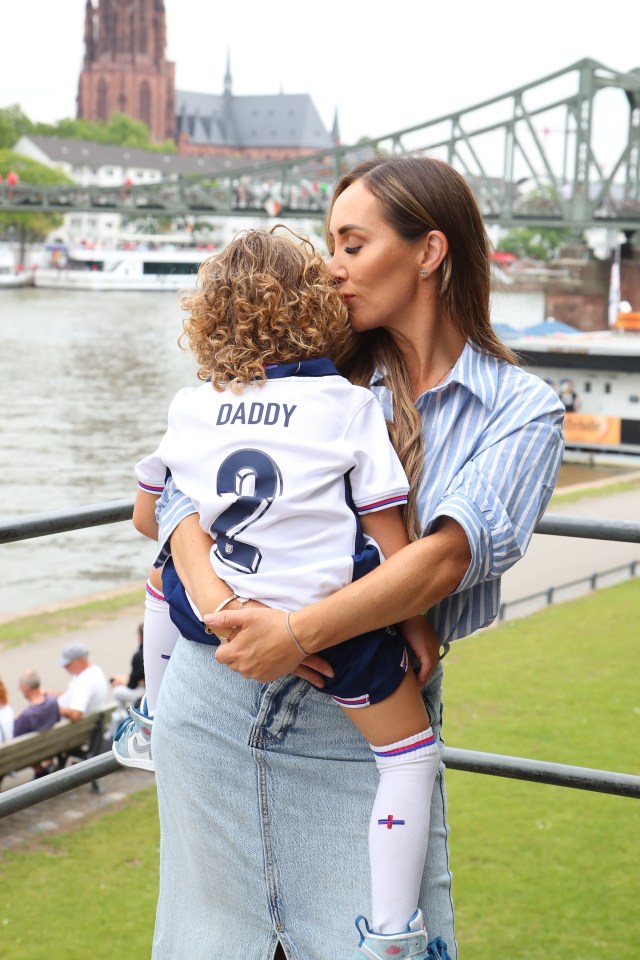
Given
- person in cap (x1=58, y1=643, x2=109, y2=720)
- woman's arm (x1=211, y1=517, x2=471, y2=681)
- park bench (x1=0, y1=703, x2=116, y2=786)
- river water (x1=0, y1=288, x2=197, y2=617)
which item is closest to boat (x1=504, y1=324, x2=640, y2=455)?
river water (x1=0, y1=288, x2=197, y2=617)

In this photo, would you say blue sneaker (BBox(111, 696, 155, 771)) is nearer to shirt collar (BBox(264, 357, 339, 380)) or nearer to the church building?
shirt collar (BBox(264, 357, 339, 380))

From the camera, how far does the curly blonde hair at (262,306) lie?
167cm

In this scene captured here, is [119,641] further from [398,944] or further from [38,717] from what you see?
[398,944]

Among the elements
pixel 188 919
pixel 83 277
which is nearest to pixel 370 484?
pixel 188 919

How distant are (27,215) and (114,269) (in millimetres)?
13168

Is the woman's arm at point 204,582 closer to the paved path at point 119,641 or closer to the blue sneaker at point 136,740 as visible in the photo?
the blue sneaker at point 136,740

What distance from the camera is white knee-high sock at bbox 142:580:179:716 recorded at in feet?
6.35

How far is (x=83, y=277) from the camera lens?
81562 millimetres

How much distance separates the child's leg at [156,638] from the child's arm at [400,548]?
1.35ft

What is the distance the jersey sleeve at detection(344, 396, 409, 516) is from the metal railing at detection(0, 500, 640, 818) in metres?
0.53

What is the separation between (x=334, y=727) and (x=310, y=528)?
270 mm

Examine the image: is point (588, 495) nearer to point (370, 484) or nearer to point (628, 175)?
point (370, 484)

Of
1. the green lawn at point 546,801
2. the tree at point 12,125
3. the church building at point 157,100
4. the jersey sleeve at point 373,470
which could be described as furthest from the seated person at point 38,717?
the church building at point 157,100

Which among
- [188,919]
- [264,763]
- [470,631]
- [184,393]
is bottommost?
[188,919]
